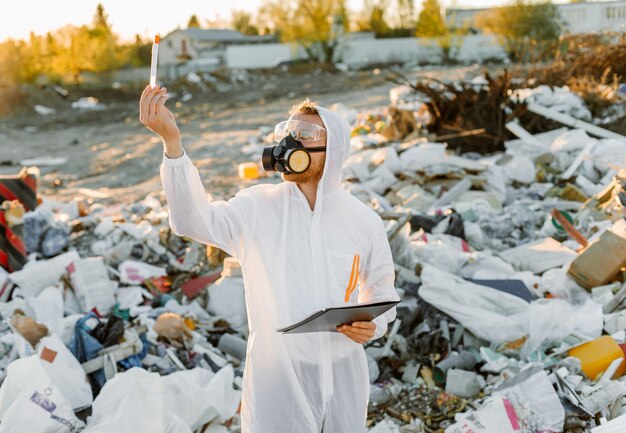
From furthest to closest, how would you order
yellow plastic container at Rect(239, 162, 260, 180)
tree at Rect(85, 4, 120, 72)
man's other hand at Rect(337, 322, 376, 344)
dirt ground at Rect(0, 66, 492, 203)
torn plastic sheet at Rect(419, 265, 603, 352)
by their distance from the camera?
tree at Rect(85, 4, 120, 72) → dirt ground at Rect(0, 66, 492, 203) → yellow plastic container at Rect(239, 162, 260, 180) → torn plastic sheet at Rect(419, 265, 603, 352) → man's other hand at Rect(337, 322, 376, 344)

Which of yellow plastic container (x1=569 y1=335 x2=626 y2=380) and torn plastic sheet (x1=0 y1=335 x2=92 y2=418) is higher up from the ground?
torn plastic sheet (x1=0 y1=335 x2=92 y2=418)

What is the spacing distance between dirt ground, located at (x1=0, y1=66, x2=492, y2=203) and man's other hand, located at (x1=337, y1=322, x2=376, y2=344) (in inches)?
279

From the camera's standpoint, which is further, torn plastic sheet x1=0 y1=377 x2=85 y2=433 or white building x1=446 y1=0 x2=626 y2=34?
white building x1=446 y1=0 x2=626 y2=34

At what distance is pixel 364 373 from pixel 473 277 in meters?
2.91

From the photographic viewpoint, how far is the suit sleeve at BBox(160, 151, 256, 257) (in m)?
2.04

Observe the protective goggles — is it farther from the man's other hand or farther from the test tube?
the man's other hand

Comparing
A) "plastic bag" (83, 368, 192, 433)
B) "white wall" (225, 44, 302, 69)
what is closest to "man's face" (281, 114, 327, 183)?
"plastic bag" (83, 368, 192, 433)

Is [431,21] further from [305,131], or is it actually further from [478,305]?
Answer: [305,131]

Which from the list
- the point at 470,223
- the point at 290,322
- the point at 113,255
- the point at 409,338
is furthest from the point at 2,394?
the point at 470,223

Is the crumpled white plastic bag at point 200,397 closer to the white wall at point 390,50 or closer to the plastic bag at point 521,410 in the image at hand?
the plastic bag at point 521,410

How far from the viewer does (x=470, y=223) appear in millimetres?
6434

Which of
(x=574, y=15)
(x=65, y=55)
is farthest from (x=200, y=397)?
(x=574, y=15)

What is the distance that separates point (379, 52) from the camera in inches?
1836

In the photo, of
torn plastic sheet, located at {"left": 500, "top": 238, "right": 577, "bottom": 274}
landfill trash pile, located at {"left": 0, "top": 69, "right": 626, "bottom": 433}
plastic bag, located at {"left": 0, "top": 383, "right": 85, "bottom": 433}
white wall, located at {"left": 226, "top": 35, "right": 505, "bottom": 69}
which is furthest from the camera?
white wall, located at {"left": 226, "top": 35, "right": 505, "bottom": 69}
